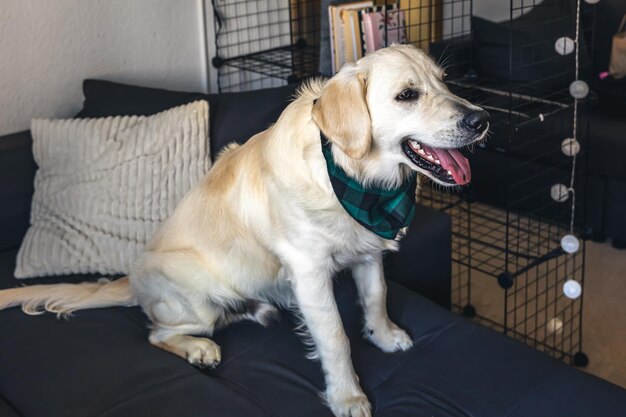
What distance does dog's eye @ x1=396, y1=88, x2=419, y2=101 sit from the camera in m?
1.56

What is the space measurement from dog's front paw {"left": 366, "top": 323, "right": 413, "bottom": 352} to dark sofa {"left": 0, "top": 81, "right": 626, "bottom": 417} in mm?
20

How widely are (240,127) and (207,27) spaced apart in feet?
2.67

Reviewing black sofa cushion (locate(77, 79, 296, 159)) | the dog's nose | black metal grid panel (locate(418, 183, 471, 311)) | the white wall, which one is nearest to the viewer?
the dog's nose

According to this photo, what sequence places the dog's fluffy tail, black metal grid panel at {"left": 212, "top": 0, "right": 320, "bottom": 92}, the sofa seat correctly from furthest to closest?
1. black metal grid panel at {"left": 212, "top": 0, "right": 320, "bottom": 92}
2. the dog's fluffy tail
3. the sofa seat

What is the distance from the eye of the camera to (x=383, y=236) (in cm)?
173

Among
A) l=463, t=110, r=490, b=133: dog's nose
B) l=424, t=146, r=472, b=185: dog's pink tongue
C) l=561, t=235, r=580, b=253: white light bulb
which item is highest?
l=463, t=110, r=490, b=133: dog's nose

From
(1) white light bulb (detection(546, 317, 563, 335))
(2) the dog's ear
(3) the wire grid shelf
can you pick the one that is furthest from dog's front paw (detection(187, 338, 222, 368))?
(1) white light bulb (detection(546, 317, 563, 335))

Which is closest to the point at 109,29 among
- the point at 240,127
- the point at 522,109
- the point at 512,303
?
the point at 240,127

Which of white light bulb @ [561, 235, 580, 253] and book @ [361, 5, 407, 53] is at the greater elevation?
book @ [361, 5, 407, 53]

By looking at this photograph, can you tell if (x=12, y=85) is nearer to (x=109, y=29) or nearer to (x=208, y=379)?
(x=109, y=29)

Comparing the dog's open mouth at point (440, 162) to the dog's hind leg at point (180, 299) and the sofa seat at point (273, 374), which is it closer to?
the sofa seat at point (273, 374)

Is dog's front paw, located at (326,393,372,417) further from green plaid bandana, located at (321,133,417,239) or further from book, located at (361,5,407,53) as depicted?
book, located at (361,5,407,53)

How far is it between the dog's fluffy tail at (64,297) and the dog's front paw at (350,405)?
654mm

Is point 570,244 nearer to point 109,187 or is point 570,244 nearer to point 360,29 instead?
point 360,29
